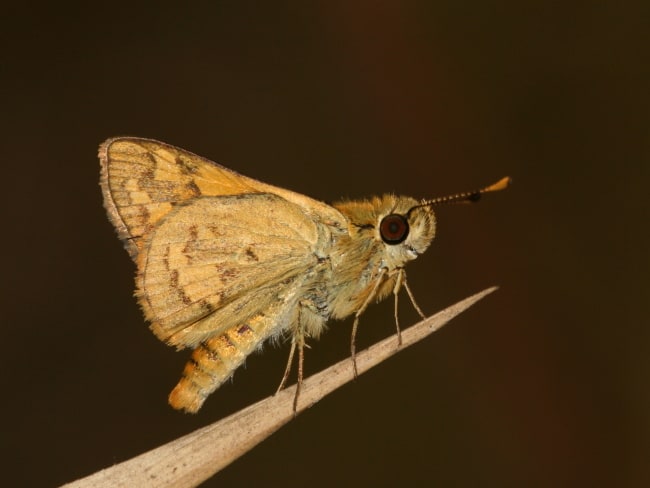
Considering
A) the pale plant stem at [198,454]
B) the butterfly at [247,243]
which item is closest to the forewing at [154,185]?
the butterfly at [247,243]

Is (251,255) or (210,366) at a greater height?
(251,255)

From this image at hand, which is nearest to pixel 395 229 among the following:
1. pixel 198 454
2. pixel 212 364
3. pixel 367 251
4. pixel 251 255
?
pixel 367 251

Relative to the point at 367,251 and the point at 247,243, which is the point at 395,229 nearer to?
the point at 367,251

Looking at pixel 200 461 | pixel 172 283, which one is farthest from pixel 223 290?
pixel 200 461

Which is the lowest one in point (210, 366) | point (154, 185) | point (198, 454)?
point (210, 366)

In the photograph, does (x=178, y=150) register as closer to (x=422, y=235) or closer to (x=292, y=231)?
(x=292, y=231)
